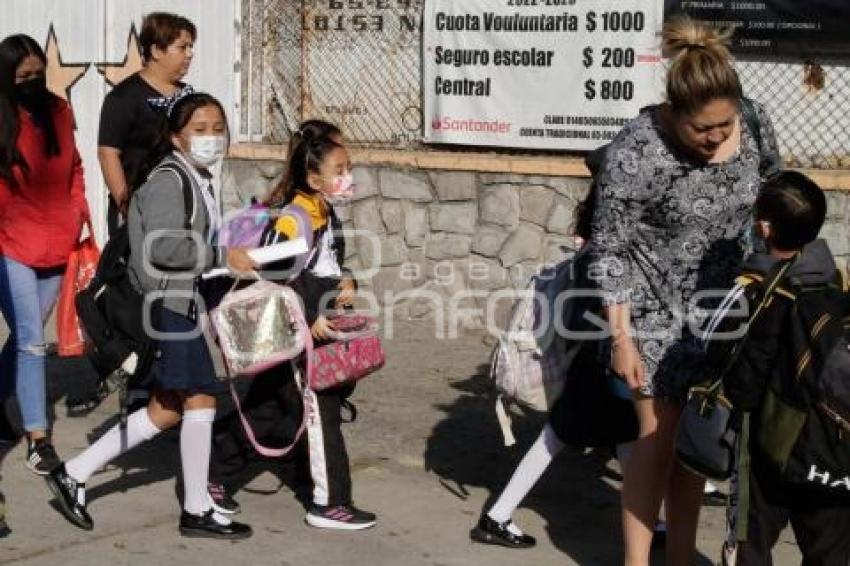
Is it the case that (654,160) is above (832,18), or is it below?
below

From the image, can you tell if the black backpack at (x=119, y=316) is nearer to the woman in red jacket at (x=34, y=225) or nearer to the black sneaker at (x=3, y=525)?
the black sneaker at (x=3, y=525)

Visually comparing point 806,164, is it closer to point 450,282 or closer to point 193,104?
point 450,282

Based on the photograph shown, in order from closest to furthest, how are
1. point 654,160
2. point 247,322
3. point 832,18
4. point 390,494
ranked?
point 654,160, point 247,322, point 390,494, point 832,18

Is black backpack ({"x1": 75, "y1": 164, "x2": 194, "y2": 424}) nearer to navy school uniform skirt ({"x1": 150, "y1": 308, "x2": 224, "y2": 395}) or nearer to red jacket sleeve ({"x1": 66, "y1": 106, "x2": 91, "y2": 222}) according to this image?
navy school uniform skirt ({"x1": 150, "y1": 308, "x2": 224, "y2": 395})

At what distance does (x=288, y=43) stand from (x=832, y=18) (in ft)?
12.5

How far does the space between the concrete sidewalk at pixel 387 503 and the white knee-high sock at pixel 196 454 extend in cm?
16

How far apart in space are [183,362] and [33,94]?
5.46ft

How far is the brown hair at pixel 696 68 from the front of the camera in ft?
15.3

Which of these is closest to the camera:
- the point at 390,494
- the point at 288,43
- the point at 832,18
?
the point at 390,494

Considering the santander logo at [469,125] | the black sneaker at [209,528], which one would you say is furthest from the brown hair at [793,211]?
the santander logo at [469,125]

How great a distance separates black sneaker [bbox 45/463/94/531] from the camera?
19.9 ft

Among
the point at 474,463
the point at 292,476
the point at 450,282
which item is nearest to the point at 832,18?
the point at 450,282

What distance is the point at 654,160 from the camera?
16.1 ft

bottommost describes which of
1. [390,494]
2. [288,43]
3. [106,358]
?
[390,494]
